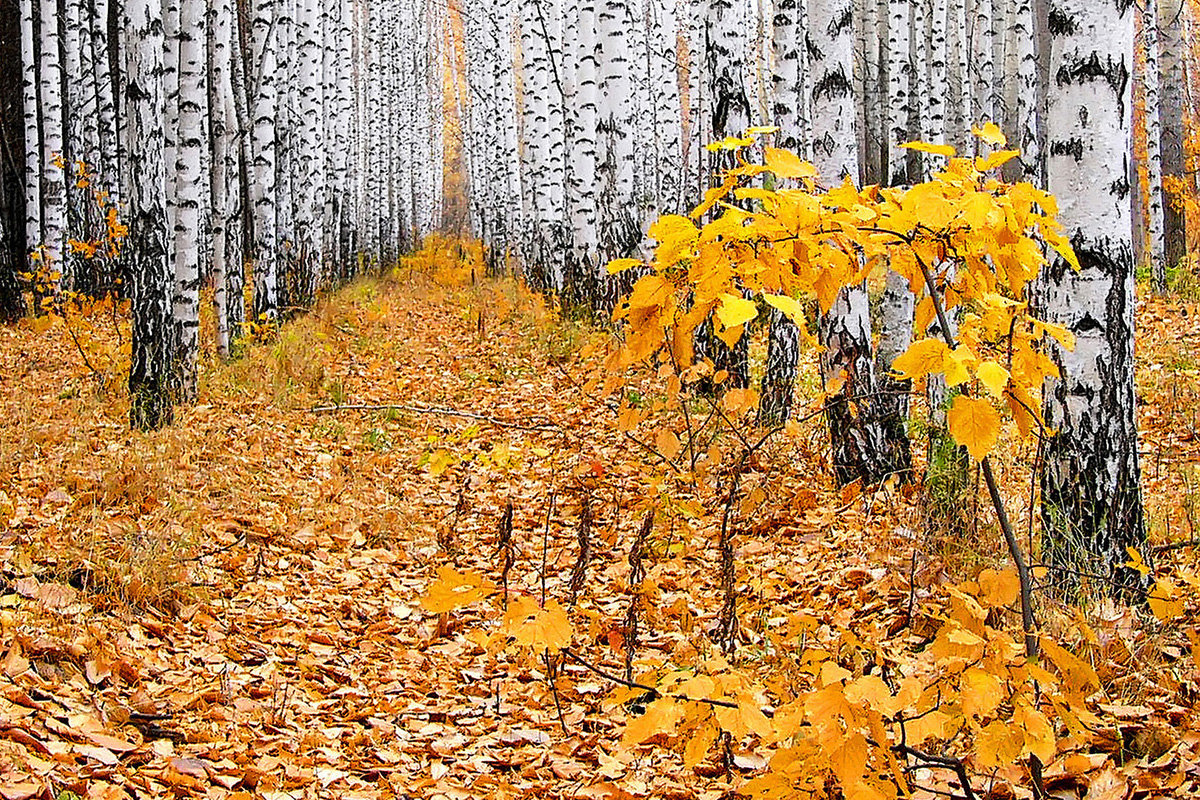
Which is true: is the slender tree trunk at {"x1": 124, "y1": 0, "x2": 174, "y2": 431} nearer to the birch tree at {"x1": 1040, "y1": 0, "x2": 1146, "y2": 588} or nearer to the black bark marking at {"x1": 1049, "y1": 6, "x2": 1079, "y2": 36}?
the birch tree at {"x1": 1040, "y1": 0, "x2": 1146, "y2": 588}

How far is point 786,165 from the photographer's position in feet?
6.64

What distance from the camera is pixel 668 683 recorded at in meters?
2.14

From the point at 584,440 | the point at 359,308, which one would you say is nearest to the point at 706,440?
the point at 584,440

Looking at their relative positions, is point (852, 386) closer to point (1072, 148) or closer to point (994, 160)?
point (1072, 148)

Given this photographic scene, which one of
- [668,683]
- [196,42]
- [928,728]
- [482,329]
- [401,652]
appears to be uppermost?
[196,42]

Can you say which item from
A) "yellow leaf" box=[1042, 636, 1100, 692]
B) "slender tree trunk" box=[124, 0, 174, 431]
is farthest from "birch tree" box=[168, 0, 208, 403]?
"yellow leaf" box=[1042, 636, 1100, 692]

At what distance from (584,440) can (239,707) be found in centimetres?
388

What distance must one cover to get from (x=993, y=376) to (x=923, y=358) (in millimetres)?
170

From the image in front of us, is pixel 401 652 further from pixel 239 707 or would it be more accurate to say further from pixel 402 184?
pixel 402 184

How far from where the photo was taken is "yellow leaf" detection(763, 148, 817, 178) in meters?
2.00

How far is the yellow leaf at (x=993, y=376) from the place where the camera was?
1832 millimetres

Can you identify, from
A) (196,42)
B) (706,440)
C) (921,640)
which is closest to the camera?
(921,640)

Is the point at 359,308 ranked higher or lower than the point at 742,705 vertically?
higher

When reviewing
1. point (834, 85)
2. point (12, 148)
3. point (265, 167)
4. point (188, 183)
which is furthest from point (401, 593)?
point (12, 148)
